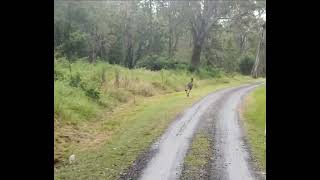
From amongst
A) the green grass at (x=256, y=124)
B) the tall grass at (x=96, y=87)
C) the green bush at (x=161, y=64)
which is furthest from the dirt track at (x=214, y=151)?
the green bush at (x=161, y=64)

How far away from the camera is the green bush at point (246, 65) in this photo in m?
72.1

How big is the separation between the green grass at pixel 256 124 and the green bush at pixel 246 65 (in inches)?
1418

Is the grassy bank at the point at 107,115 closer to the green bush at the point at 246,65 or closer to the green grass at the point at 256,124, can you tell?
the green grass at the point at 256,124

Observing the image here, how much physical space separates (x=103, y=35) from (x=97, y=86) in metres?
33.6

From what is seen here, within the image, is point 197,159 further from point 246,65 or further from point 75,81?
point 246,65

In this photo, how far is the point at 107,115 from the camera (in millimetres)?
26750

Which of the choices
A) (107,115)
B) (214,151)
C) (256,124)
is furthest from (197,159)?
(107,115)

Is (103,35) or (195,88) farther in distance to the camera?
(103,35)

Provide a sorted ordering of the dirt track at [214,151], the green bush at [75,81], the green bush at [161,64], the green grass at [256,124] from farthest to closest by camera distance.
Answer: the green bush at [161,64] → the green bush at [75,81] → the green grass at [256,124] → the dirt track at [214,151]

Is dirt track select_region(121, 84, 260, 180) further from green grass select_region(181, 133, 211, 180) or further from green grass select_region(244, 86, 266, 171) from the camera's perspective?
green grass select_region(244, 86, 266, 171)
